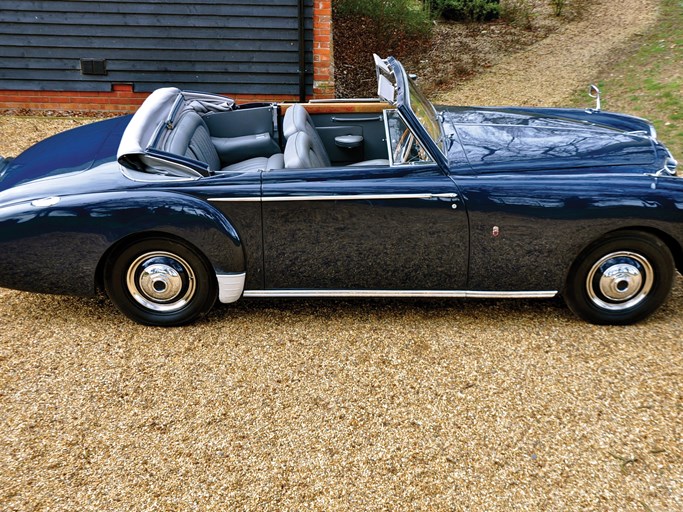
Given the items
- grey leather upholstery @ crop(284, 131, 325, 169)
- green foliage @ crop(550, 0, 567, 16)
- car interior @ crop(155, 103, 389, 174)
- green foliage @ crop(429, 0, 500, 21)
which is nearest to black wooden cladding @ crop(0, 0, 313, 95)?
car interior @ crop(155, 103, 389, 174)

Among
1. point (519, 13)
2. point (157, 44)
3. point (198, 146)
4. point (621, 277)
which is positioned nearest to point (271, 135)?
point (198, 146)

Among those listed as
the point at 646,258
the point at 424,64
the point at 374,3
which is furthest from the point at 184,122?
the point at 374,3

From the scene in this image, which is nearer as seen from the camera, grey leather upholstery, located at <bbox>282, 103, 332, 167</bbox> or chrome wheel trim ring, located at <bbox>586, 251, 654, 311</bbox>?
chrome wheel trim ring, located at <bbox>586, 251, 654, 311</bbox>

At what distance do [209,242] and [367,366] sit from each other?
114 centimetres

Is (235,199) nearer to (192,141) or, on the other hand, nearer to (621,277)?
(192,141)

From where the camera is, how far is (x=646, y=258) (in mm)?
3969

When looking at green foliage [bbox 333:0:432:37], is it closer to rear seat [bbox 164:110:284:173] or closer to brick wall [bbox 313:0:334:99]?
brick wall [bbox 313:0:334:99]

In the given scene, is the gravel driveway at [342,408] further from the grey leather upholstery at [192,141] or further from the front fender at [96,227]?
the grey leather upholstery at [192,141]

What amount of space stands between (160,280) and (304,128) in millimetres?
1376

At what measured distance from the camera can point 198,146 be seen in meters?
4.44

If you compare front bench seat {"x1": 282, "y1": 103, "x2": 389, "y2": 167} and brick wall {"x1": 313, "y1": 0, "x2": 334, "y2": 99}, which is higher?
brick wall {"x1": 313, "y1": 0, "x2": 334, "y2": 99}

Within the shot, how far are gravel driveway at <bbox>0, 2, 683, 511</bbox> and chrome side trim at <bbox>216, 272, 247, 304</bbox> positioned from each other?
240 millimetres

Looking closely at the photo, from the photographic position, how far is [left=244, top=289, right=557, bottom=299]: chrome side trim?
13.3 feet

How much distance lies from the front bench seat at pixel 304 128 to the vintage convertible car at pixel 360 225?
260 mm
